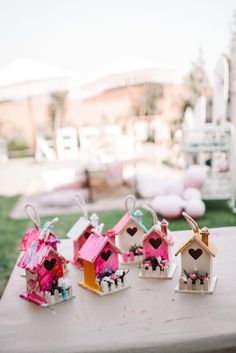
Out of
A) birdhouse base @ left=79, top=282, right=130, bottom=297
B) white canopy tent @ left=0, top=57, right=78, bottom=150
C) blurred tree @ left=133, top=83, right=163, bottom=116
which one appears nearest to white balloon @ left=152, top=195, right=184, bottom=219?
white canopy tent @ left=0, top=57, right=78, bottom=150

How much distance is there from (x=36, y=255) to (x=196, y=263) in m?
0.37

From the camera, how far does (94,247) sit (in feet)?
3.69

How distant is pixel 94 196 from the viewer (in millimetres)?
3881

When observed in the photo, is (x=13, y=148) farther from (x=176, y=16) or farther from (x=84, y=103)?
(x=176, y=16)

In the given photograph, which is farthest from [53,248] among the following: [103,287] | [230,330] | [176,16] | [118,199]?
[118,199]

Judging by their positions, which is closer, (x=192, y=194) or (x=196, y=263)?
(x=196, y=263)

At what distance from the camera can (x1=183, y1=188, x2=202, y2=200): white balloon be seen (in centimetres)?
320

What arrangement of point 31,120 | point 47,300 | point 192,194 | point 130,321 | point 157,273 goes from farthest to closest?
point 31,120 → point 192,194 → point 157,273 → point 47,300 → point 130,321

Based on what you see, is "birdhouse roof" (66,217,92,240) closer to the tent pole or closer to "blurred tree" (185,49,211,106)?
"blurred tree" (185,49,211,106)

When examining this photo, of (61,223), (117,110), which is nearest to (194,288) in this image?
(61,223)

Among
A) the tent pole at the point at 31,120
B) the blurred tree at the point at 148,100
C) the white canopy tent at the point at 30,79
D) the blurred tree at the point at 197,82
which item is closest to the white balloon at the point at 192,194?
the blurred tree at the point at 197,82

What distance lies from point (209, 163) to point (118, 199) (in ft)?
2.66

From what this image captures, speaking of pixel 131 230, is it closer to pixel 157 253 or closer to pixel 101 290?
pixel 157 253

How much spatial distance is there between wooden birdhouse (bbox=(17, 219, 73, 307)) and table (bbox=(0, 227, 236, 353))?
2 cm
